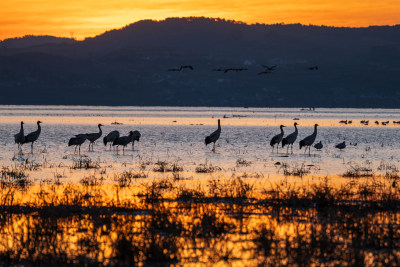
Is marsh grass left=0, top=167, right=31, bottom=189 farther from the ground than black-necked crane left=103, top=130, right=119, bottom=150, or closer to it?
closer to it

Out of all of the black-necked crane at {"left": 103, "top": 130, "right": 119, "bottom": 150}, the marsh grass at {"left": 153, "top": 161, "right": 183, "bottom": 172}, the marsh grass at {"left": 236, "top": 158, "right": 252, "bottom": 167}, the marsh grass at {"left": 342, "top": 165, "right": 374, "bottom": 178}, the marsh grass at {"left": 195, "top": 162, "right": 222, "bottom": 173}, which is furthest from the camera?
the black-necked crane at {"left": 103, "top": 130, "right": 119, "bottom": 150}

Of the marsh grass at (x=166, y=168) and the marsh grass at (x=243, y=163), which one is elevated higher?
the marsh grass at (x=243, y=163)

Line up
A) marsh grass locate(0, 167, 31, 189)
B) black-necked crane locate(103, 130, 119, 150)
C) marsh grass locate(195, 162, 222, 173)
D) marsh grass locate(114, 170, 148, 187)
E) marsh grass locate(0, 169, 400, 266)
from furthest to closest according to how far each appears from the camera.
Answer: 1. black-necked crane locate(103, 130, 119, 150)
2. marsh grass locate(195, 162, 222, 173)
3. marsh grass locate(114, 170, 148, 187)
4. marsh grass locate(0, 167, 31, 189)
5. marsh grass locate(0, 169, 400, 266)

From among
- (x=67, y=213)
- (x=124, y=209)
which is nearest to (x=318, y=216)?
(x=124, y=209)

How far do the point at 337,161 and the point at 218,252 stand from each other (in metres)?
18.7

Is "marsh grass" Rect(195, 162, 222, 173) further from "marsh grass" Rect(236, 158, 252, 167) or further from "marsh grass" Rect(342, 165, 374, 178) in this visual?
"marsh grass" Rect(342, 165, 374, 178)

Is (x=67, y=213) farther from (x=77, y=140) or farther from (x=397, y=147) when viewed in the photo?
(x=397, y=147)

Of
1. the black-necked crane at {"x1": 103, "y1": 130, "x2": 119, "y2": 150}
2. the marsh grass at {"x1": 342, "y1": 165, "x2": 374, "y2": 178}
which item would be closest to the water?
the marsh grass at {"x1": 342, "y1": 165, "x2": 374, "y2": 178}

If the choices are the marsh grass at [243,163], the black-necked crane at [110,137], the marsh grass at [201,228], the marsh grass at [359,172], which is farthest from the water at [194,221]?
the black-necked crane at [110,137]

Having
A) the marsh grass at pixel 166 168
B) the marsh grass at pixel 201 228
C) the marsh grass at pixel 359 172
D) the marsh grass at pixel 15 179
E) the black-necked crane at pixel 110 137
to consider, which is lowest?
the marsh grass at pixel 201 228

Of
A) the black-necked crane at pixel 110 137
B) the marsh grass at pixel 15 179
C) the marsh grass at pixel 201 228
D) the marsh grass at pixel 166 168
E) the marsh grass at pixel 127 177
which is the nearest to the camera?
the marsh grass at pixel 201 228

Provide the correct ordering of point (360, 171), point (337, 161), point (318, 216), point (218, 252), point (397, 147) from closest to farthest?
point (218, 252)
point (318, 216)
point (360, 171)
point (337, 161)
point (397, 147)

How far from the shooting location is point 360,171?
2372 centimetres

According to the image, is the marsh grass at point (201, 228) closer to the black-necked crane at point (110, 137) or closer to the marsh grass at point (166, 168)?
the marsh grass at point (166, 168)
